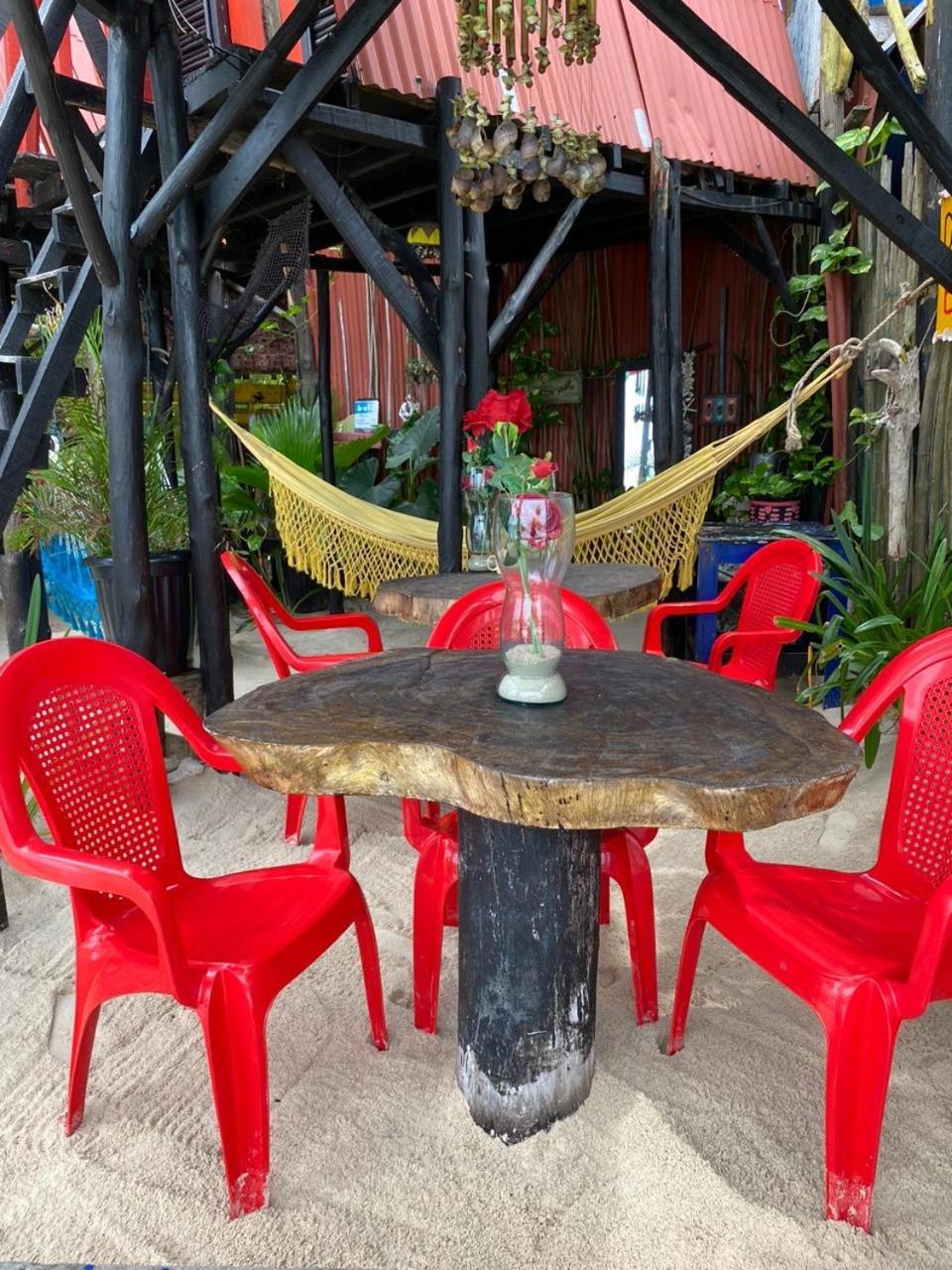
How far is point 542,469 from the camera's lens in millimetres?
1307

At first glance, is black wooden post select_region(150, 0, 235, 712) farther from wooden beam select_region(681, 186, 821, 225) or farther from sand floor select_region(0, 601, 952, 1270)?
wooden beam select_region(681, 186, 821, 225)

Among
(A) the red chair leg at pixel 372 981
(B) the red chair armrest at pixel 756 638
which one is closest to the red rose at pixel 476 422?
(B) the red chair armrest at pixel 756 638

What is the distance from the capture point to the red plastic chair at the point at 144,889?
1.16 metres

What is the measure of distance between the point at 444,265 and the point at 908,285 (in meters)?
1.59

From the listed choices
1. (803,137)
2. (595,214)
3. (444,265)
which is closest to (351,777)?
(803,137)

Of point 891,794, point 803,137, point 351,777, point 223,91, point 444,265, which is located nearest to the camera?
point 351,777

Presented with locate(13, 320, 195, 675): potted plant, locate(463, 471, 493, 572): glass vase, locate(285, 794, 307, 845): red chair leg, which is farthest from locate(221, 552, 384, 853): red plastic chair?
locate(13, 320, 195, 675): potted plant

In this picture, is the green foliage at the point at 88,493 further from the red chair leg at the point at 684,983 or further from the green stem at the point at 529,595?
the red chair leg at the point at 684,983

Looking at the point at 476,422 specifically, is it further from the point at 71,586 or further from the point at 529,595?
the point at 71,586

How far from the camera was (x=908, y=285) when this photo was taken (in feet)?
10.5

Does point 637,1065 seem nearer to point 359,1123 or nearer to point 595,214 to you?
point 359,1123

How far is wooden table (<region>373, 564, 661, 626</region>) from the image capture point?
2.46 meters

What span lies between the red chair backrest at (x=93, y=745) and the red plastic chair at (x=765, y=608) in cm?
137

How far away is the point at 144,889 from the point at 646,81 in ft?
13.3
